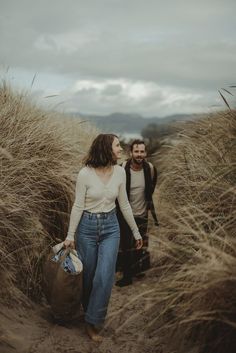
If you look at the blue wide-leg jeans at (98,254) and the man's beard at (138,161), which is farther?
the man's beard at (138,161)

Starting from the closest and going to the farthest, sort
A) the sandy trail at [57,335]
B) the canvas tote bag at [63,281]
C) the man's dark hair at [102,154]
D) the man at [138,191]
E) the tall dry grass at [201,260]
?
1. the tall dry grass at [201,260]
2. the sandy trail at [57,335]
3. the canvas tote bag at [63,281]
4. the man's dark hair at [102,154]
5. the man at [138,191]

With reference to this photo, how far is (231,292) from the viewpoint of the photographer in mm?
3006

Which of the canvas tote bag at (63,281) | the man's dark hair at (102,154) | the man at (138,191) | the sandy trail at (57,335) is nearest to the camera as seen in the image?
the sandy trail at (57,335)

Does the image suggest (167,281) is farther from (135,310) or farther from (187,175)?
(187,175)

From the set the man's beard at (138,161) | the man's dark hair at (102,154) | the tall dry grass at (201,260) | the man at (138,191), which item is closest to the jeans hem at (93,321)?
the tall dry grass at (201,260)

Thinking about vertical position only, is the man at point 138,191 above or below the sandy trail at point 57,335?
above

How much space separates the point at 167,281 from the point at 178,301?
229 mm

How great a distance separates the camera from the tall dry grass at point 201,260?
3018 mm

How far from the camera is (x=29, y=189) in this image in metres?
4.79

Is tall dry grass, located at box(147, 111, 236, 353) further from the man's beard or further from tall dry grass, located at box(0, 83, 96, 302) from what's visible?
tall dry grass, located at box(0, 83, 96, 302)

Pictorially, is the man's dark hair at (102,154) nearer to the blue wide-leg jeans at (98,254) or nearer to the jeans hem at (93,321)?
the blue wide-leg jeans at (98,254)

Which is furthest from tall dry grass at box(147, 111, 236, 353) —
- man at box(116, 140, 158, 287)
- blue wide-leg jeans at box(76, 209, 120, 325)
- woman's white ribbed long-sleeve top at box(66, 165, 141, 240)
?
woman's white ribbed long-sleeve top at box(66, 165, 141, 240)

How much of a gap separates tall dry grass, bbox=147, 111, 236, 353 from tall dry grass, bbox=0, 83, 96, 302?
129 cm

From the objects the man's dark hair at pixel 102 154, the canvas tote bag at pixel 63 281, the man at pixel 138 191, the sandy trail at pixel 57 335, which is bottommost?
the sandy trail at pixel 57 335
